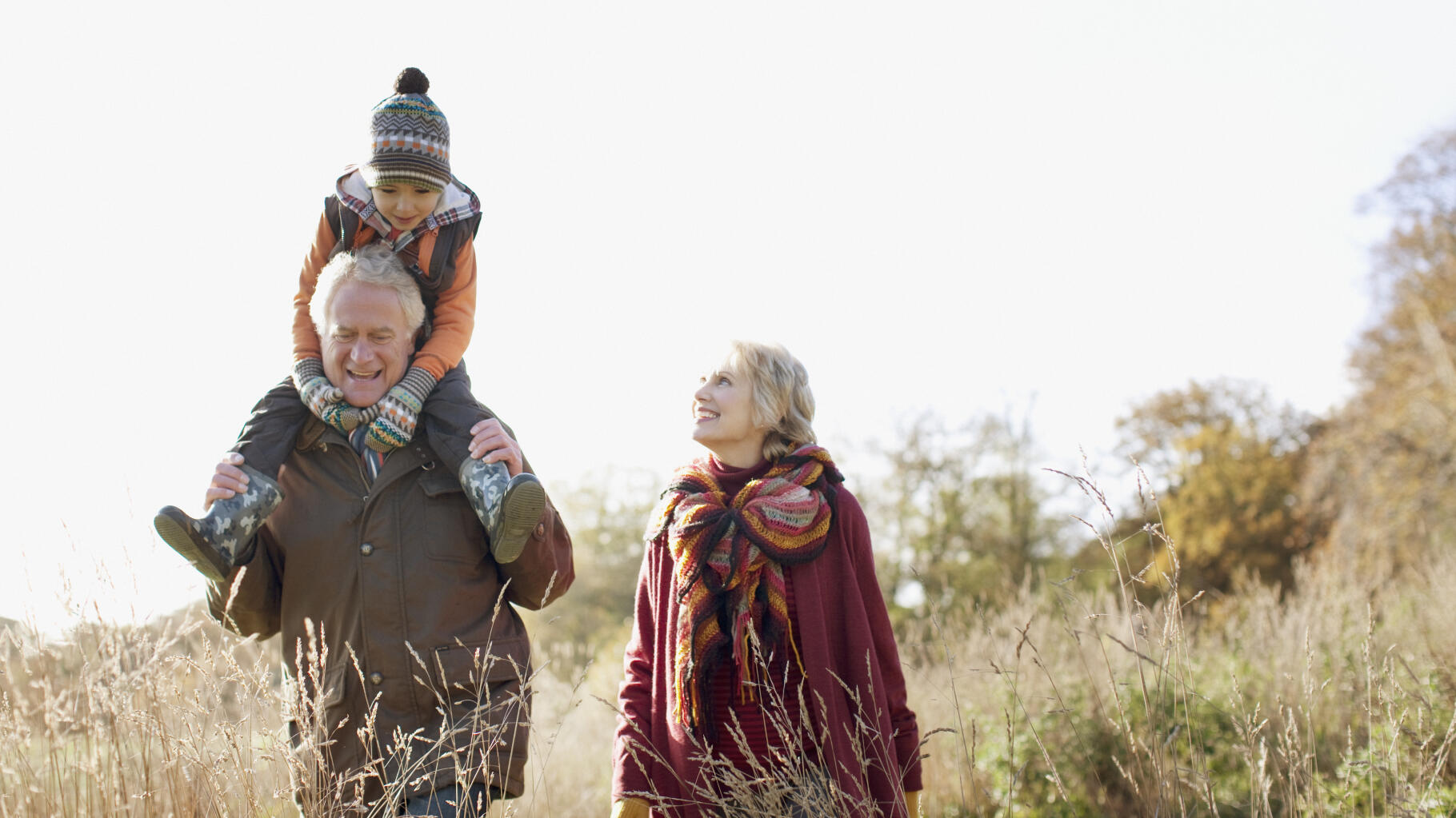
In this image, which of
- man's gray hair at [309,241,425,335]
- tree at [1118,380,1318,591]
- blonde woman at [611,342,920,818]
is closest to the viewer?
blonde woman at [611,342,920,818]

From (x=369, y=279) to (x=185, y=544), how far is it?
2.97 ft

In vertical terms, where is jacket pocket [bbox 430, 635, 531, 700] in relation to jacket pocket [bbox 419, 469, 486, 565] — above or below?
below

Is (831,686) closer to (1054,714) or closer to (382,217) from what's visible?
(1054,714)

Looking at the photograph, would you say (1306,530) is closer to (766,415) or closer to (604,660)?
(604,660)

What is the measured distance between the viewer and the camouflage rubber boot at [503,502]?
110 inches

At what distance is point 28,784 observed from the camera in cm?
243

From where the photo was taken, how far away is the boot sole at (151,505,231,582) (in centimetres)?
271

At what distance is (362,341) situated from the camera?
3.14 metres

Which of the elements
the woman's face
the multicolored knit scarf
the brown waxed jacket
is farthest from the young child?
the woman's face

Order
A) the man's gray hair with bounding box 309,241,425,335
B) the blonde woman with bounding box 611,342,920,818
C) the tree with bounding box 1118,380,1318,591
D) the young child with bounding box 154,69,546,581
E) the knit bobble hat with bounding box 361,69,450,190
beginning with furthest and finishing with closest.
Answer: the tree with bounding box 1118,380,1318,591, the knit bobble hat with bounding box 361,69,450,190, the man's gray hair with bounding box 309,241,425,335, the blonde woman with bounding box 611,342,920,818, the young child with bounding box 154,69,546,581

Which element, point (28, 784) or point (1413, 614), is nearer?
point (28, 784)

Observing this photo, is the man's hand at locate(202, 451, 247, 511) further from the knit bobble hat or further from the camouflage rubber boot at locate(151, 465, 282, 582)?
Result: the knit bobble hat

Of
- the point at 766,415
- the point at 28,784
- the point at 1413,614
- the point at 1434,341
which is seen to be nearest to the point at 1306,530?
the point at 1434,341

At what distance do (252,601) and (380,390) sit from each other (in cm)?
70
